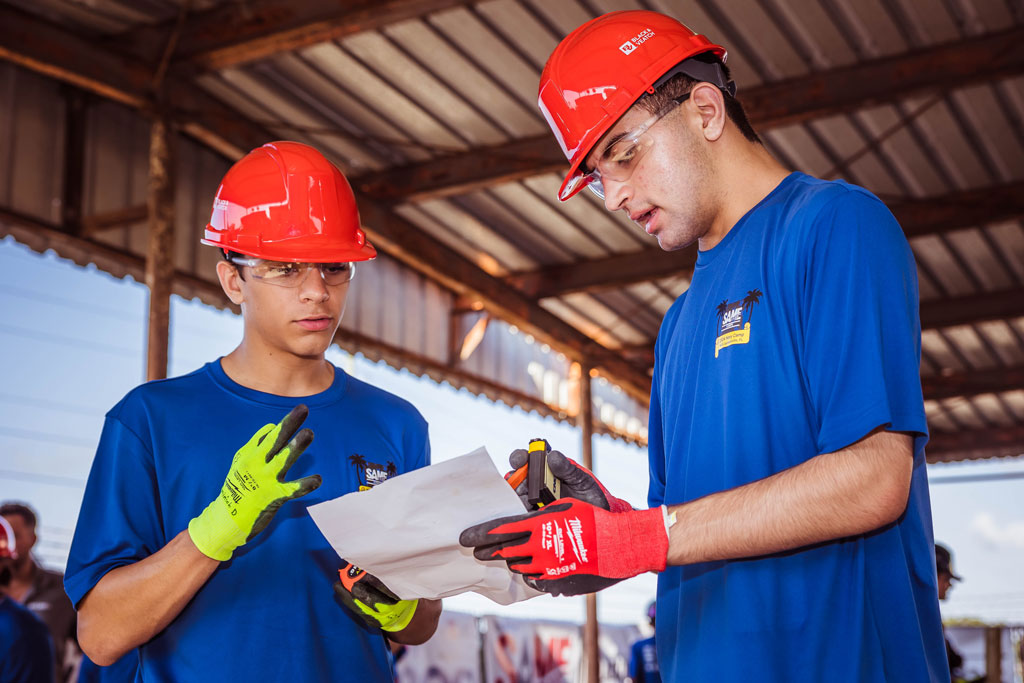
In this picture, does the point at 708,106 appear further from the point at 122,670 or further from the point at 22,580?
the point at 22,580

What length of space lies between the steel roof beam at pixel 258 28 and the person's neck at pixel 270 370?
5.75 metres

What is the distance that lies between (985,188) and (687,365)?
A: 35.9 feet

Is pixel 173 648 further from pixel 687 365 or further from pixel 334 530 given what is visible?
pixel 687 365

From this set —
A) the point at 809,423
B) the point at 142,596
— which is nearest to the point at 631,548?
the point at 809,423

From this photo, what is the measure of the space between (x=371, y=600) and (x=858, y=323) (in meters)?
1.34

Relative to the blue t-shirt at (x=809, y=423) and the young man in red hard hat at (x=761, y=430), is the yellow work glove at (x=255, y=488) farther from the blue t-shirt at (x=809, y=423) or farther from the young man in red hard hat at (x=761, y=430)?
the blue t-shirt at (x=809, y=423)

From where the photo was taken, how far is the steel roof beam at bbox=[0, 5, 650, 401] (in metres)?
7.78

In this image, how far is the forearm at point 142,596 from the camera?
2309mm

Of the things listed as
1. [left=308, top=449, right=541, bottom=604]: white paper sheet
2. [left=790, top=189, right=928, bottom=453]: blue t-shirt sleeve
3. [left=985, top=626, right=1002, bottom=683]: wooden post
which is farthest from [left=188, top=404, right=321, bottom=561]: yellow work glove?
[left=985, top=626, right=1002, bottom=683]: wooden post

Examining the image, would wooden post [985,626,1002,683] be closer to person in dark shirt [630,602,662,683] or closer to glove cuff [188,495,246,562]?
person in dark shirt [630,602,662,683]

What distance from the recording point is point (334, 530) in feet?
6.89

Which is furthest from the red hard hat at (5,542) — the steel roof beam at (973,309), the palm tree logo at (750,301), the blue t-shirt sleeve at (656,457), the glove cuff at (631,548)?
the steel roof beam at (973,309)

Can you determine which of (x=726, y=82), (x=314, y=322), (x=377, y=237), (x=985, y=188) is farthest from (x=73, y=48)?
(x=985, y=188)

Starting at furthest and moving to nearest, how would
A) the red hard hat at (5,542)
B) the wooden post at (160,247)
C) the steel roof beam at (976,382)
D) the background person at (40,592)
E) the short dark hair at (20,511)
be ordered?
the steel roof beam at (976,382) → the wooden post at (160,247) → the short dark hair at (20,511) → the background person at (40,592) → the red hard hat at (5,542)
